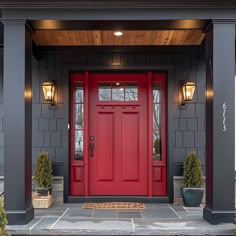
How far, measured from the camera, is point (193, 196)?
582cm

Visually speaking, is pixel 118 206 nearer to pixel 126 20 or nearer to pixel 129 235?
pixel 129 235

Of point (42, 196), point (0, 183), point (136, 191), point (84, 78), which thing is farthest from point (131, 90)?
point (0, 183)

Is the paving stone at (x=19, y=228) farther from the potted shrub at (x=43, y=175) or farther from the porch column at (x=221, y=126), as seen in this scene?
the porch column at (x=221, y=126)

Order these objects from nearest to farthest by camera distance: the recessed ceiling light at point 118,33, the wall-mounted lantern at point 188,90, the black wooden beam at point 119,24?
the black wooden beam at point 119,24 → the recessed ceiling light at point 118,33 → the wall-mounted lantern at point 188,90

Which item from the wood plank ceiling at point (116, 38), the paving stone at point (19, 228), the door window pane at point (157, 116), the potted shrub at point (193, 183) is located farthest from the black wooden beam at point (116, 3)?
the paving stone at point (19, 228)

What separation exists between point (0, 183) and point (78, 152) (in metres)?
1.35

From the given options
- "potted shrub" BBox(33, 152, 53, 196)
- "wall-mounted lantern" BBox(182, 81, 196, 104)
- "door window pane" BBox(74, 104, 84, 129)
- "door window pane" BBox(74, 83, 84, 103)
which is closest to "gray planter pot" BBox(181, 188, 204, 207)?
"wall-mounted lantern" BBox(182, 81, 196, 104)

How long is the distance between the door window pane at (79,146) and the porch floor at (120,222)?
88cm

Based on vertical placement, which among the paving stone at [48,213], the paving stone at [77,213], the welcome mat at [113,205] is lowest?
the welcome mat at [113,205]

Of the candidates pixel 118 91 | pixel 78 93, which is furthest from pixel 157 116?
pixel 78 93

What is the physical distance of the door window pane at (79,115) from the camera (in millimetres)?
6336

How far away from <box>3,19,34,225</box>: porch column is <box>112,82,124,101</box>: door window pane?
6.45ft

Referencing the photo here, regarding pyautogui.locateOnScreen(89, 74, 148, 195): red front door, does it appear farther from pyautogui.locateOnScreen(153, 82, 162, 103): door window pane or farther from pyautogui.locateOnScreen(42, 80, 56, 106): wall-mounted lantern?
pyautogui.locateOnScreen(42, 80, 56, 106): wall-mounted lantern

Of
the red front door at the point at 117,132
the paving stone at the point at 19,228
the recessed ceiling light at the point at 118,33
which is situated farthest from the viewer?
the red front door at the point at 117,132
